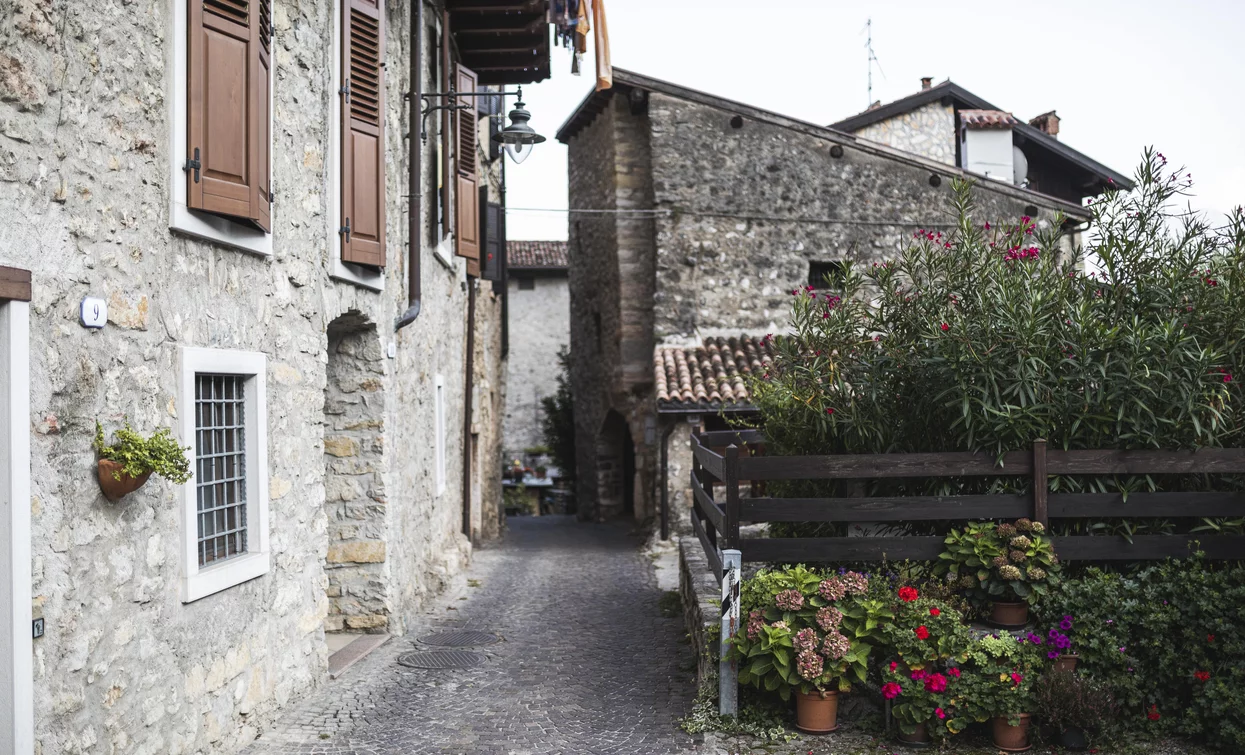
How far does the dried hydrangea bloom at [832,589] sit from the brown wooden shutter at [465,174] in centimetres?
662

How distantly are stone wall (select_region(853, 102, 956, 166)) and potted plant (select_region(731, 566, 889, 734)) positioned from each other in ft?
46.5

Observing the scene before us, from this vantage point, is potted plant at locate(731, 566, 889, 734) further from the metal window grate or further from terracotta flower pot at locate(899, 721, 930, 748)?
the metal window grate

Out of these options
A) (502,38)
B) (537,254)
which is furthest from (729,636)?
(537,254)

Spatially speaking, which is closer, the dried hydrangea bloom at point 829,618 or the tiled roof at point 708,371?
the dried hydrangea bloom at point 829,618

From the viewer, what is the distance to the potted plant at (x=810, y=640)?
4.98 metres

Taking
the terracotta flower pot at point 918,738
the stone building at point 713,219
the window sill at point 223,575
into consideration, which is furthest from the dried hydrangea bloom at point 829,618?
the stone building at point 713,219

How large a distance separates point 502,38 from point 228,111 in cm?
728

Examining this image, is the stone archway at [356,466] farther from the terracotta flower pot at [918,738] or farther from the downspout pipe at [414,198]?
the terracotta flower pot at [918,738]

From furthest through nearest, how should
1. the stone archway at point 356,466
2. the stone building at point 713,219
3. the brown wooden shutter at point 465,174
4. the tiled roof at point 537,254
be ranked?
the tiled roof at point 537,254 → the stone building at point 713,219 → the brown wooden shutter at point 465,174 → the stone archway at point 356,466

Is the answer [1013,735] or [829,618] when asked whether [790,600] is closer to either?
[829,618]

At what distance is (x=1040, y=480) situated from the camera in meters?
5.37

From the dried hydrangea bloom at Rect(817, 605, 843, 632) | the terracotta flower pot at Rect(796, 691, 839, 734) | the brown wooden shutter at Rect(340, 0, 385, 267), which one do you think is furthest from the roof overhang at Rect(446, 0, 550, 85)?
the terracotta flower pot at Rect(796, 691, 839, 734)

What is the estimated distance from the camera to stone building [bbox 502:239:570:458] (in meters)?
29.2

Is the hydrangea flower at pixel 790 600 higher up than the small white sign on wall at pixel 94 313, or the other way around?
the small white sign on wall at pixel 94 313
